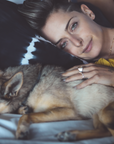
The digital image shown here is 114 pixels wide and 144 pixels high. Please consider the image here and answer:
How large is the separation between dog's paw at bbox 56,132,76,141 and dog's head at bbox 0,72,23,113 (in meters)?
0.49

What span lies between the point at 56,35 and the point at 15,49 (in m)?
0.39

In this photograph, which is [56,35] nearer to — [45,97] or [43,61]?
[43,61]

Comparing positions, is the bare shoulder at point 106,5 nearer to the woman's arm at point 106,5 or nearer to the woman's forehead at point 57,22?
the woman's arm at point 106,5

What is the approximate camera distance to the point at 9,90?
3.34 feet

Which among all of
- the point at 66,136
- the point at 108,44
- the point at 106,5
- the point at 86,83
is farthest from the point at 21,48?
the point at 106,5

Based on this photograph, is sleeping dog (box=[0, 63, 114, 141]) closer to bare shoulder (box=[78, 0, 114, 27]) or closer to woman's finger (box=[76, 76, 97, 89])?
woman's finger (box=[76, 76, 97, 89])

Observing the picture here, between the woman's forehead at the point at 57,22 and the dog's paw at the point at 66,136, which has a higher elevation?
the woman's forehead at the point at 57,22

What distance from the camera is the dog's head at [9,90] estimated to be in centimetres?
100

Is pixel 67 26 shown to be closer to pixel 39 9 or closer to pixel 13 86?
pixel 39 9

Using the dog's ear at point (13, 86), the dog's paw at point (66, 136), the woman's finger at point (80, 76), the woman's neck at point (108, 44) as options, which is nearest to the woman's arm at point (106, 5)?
the woman's neck at point (108, 44)

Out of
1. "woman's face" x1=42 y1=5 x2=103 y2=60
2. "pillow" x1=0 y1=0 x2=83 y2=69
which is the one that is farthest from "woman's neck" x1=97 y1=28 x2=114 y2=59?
"pillow" x1=0 y1=0 x2=83 y2=69

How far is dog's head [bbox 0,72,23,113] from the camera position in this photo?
39.4 inches

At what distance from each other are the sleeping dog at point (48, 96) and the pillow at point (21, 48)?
0.06 metres

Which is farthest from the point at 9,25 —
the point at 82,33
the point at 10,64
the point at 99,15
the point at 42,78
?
the point at 99,15
